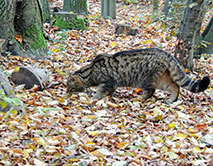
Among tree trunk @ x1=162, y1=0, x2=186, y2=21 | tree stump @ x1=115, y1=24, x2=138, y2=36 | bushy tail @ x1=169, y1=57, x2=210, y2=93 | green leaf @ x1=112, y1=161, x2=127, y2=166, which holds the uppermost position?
tree trunk @ x1=162, y1=0, x2=186, y2=21

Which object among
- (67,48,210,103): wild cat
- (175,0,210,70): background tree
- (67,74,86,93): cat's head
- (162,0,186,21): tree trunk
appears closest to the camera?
(67,48,210,103): wild cat

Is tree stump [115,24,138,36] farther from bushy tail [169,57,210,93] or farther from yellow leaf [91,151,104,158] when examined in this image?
yellow leaf [91,151,104,158]

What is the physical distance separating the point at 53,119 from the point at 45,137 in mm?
707

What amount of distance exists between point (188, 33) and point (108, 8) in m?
6.90

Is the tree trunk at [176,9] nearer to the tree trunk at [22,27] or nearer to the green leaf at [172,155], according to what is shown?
the tree trunk at [22,27]

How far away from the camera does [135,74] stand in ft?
22.9

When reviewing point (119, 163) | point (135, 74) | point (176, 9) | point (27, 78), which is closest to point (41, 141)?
point (119, 163)

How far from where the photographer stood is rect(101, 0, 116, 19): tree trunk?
46.1 ft

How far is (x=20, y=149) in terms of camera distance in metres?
3.87

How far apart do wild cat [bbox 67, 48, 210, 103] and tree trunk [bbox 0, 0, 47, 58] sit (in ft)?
6.13

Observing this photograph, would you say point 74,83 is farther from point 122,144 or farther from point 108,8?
point 108,8

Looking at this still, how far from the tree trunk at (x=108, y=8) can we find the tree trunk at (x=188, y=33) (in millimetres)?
6504

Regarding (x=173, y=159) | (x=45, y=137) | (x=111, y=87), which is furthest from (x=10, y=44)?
(x=173, y=159)

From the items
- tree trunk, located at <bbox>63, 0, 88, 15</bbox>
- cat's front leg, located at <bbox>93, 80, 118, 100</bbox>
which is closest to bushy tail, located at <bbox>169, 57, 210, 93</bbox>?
cat's front leg, located at <bbox>93, 80, 118, 100</bbox>
